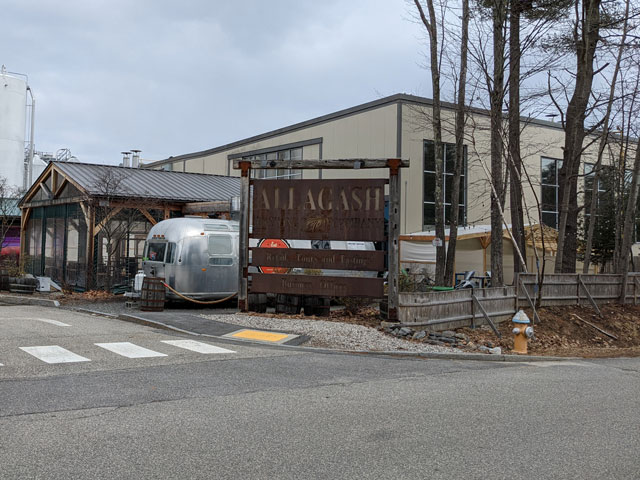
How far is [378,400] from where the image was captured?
7.08 m

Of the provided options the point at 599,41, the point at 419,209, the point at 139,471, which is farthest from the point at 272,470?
the point at 419,209

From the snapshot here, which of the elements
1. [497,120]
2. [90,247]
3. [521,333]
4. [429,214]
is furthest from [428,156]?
[521,333]

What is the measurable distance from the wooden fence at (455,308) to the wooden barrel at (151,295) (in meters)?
6.50

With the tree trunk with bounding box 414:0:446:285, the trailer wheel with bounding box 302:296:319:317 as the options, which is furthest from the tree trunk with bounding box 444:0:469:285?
the trailer wheel with bounding box 302:296:319:317

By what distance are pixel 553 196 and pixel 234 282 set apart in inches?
980

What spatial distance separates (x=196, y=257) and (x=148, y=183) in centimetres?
928

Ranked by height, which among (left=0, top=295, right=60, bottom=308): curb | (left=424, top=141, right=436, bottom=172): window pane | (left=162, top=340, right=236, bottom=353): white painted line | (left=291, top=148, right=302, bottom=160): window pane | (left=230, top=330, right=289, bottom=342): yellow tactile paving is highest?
(left=291, top=148, right=302, bottom=160): window pane

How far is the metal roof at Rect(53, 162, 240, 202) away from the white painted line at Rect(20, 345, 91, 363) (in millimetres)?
12009

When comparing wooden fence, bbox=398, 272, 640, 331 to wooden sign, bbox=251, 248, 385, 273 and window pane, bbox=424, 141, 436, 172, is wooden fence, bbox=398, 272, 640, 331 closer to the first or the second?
wooden sign, bbox=251, 248, 385, 273

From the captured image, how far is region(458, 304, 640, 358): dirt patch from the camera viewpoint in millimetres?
14023

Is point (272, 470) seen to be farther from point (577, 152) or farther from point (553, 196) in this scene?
point (553, 196)

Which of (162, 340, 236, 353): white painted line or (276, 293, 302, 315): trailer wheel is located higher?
(276, 293, 302, 315): trailer wheel

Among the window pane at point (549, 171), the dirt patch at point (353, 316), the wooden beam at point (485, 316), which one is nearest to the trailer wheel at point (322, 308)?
the dirt patch at point (353, 316)

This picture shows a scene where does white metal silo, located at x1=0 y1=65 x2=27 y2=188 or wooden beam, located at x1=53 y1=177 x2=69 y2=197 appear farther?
white metal silo, located at x1=0 y1=65 x2=27 y2=188
